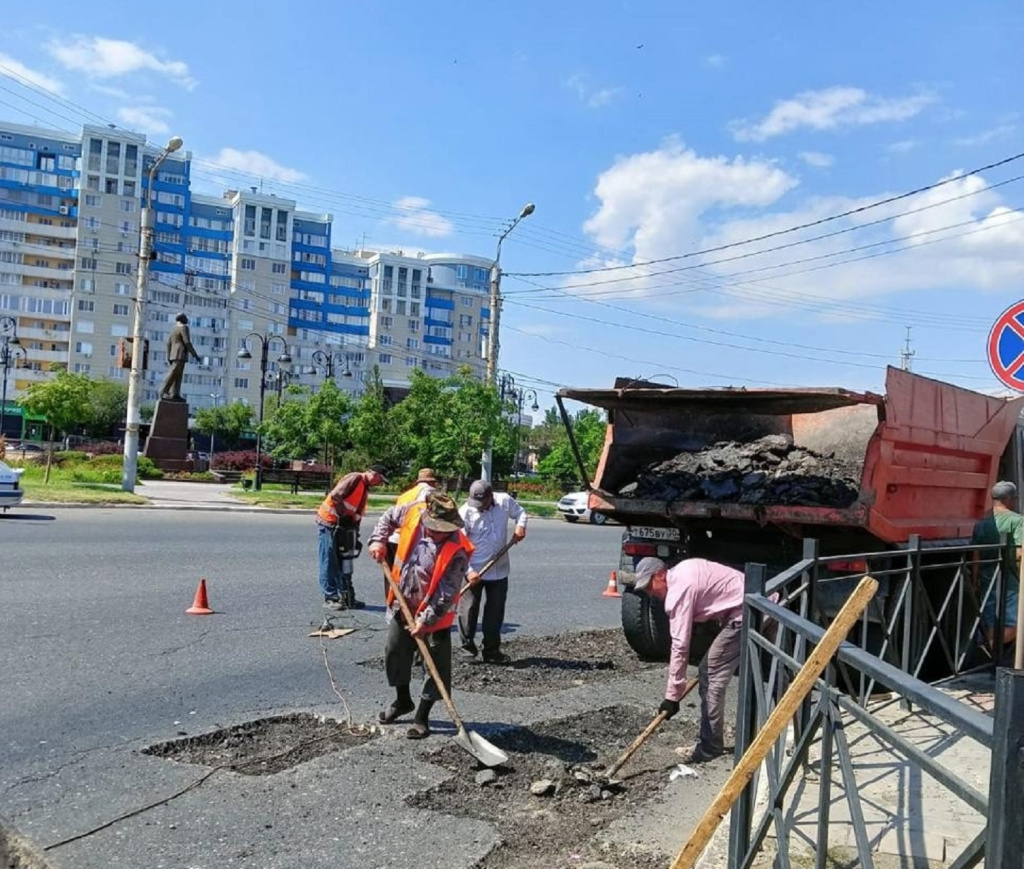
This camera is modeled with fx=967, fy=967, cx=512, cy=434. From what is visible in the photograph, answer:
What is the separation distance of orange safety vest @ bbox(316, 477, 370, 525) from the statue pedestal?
87.3ft

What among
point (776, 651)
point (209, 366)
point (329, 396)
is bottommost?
point (776, 651)

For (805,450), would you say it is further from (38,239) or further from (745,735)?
(38,239)

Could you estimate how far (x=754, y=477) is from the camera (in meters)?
7.38

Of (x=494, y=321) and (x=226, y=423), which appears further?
(x=226, y=423)

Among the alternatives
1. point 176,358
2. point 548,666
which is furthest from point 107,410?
point 548,666

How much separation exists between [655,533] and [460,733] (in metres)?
3.14

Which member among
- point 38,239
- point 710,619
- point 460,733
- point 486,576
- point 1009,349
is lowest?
point 460,733

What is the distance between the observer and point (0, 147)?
85.8 m

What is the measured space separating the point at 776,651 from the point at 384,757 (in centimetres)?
268

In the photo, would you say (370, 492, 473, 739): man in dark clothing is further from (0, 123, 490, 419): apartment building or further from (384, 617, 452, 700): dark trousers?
(0, 123, 490, 419): apartment building

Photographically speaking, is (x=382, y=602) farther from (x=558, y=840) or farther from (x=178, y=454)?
(x=178, y=454)

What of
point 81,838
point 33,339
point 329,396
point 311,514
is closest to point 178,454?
point 329,396

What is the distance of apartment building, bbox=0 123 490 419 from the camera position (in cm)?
8288

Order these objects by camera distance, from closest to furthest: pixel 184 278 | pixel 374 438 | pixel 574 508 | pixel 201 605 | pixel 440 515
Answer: pixel 440 515 → pixel 201 605 → pixel 574 508 → pixel 374 438 → pixel 184 278
